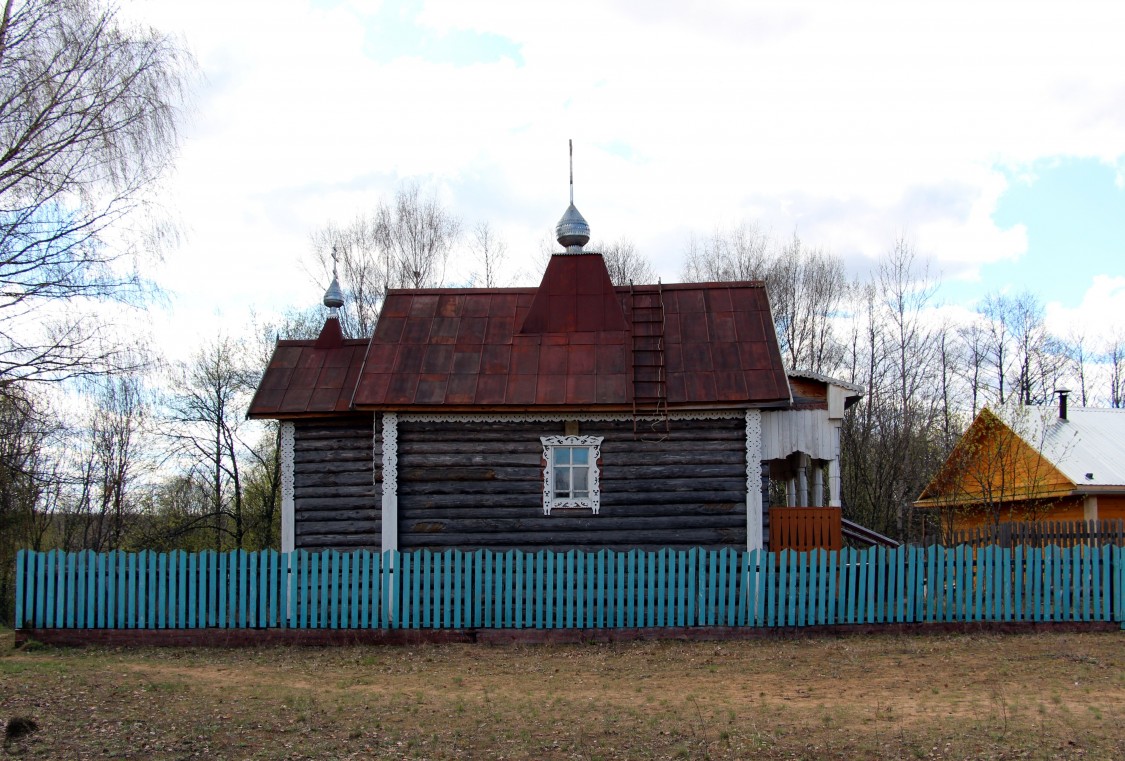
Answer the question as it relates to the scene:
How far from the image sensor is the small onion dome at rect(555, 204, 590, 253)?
16.8 meters

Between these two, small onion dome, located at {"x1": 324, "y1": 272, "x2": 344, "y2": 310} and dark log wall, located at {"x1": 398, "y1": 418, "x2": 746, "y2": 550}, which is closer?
dark log wall, located at {"x1": 398, "y1": 418, "x2": 746, "y2": 550}

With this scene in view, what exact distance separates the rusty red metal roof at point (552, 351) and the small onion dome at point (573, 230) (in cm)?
45

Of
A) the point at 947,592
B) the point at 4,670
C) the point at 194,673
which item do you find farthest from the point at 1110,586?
the point at 4,670

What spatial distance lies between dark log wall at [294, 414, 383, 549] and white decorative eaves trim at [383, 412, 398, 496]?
0.84 ft

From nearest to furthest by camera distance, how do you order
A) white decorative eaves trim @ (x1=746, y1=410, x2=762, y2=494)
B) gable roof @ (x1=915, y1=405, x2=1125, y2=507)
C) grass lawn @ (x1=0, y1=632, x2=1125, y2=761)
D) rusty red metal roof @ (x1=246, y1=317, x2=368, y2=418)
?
grass lawn @ (x1=0, y1=632, x2=1125, y2=761) < white decorative eaves trim @ (x1=746, y1=410, x2=762, y2=494) < rusty red metal roof @ (x1=246, y1=317, x2=368, y2=418) < gable roof @ (x1=915, y1=405, x2=1125, y2=507)

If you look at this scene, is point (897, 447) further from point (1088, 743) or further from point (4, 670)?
point (4, 670)

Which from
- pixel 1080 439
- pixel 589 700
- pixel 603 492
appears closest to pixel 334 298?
pixel 603 492

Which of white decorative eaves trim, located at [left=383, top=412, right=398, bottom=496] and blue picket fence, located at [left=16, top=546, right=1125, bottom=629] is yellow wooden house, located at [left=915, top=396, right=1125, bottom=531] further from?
white decorative eaves trim, located at [left=383, top=412, right=398, bottom=496]

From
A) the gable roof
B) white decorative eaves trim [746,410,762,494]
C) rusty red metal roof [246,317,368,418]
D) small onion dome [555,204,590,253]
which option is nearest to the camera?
white decorative eaves trim [746,410,762,494]

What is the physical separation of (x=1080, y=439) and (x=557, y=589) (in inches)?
679

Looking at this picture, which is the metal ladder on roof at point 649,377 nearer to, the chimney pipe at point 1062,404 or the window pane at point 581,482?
the window pane at point 581,482

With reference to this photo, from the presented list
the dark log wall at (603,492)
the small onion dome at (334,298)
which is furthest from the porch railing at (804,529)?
the small onion dome at (334,298)

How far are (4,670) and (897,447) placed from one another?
1078 inches

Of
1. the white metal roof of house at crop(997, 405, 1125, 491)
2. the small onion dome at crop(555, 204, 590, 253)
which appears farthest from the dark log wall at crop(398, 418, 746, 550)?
the white metal roof of house at crop(997, 405, 1125, 491)
